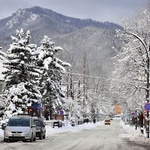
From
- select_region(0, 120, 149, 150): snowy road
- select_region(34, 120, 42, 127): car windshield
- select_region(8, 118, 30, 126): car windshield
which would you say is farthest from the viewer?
select_region(34, 120, 42, 127): car windshield

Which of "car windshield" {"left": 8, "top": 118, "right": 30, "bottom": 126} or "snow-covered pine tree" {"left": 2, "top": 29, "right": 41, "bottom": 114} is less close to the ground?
"snow-covered pine tree" {"left": 2, "top": 29, "right": 41, "bottom": 114}

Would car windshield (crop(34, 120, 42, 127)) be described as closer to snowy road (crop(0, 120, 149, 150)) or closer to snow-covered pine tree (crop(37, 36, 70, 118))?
snowy road (crop(0, 120, 149, 150))

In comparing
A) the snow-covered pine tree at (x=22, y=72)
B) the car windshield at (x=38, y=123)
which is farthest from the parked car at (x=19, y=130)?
the snow-covered pine tree at (x=22, y=72)

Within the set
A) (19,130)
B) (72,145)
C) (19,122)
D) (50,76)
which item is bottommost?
(72,145)

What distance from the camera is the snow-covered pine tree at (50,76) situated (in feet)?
211

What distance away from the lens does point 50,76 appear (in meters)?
65.2

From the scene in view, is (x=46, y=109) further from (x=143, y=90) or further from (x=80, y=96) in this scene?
(x=80, y=96)

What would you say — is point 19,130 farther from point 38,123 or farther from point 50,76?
point 50,76

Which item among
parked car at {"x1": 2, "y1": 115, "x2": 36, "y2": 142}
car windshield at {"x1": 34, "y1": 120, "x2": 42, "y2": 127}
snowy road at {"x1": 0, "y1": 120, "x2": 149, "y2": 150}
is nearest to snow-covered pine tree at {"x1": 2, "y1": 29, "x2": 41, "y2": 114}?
car windshield at {"x1": 34, "y1": 120, "x2": 42, "y2": 127}

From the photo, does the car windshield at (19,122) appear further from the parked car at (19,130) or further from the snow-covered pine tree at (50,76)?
the snow-covered pine tree at (50,76)

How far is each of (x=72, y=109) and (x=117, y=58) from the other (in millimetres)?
50217

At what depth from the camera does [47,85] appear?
211 feet

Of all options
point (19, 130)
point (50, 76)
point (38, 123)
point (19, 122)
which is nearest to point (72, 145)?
point (19, 130)

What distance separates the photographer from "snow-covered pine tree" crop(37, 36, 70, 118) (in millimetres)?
64188
